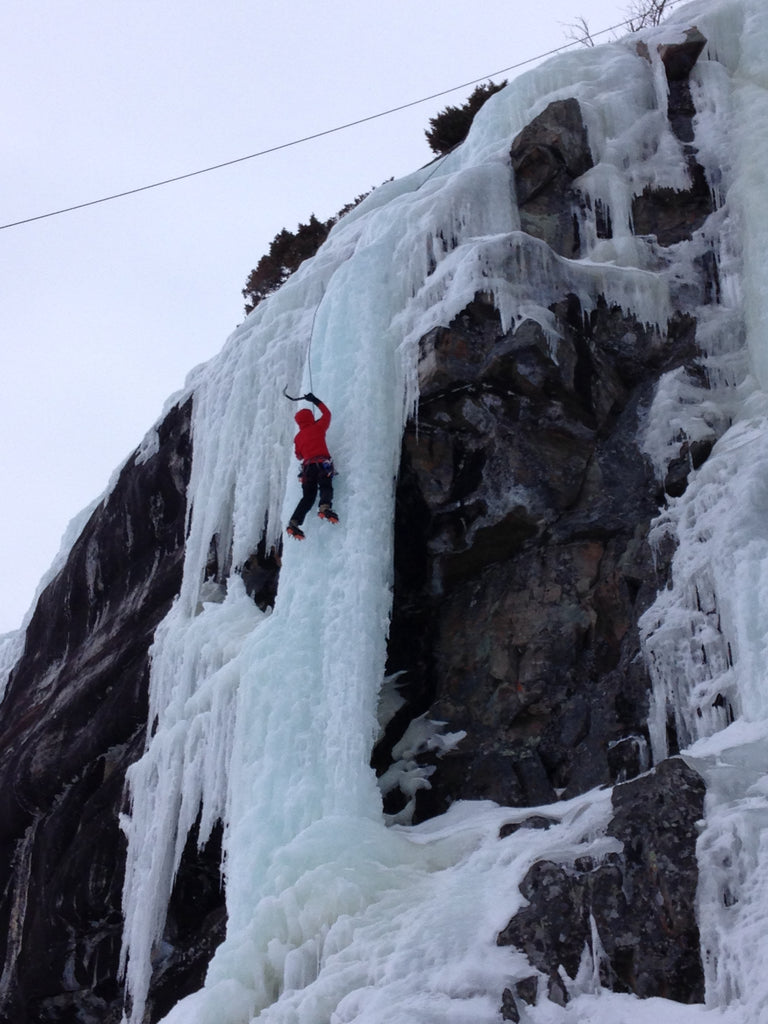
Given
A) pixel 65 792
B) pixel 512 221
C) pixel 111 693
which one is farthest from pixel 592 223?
pixel 65 792

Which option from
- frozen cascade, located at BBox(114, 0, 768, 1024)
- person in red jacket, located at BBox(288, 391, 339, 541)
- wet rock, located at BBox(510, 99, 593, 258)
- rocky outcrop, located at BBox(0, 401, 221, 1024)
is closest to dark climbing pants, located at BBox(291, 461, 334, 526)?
person in red jacket, located at BBox(288, 391, 339, 541)

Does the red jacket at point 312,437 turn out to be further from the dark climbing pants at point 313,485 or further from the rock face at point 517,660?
the rock face at point 517,660

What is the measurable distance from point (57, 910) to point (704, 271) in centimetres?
810

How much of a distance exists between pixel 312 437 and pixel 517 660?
7.54 feet

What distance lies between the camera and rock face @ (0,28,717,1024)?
211 inches

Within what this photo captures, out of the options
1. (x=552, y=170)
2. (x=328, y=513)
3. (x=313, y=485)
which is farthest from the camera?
(x=552, y=170)

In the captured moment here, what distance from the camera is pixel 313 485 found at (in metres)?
8.31

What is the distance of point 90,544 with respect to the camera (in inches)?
496

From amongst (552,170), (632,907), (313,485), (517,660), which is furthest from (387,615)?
(552,170)

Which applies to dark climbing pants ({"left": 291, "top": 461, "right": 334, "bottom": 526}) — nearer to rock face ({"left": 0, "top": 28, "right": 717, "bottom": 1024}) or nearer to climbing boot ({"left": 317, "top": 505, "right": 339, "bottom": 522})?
climbing boot ({"left": 317, "top": 505, "right": 339, "bottom": 522})

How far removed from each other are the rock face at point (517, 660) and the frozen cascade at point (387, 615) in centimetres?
17

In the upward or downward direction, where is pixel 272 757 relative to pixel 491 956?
upward

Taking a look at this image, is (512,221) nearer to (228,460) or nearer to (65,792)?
(228,460)

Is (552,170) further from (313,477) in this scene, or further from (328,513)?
(328,513)
